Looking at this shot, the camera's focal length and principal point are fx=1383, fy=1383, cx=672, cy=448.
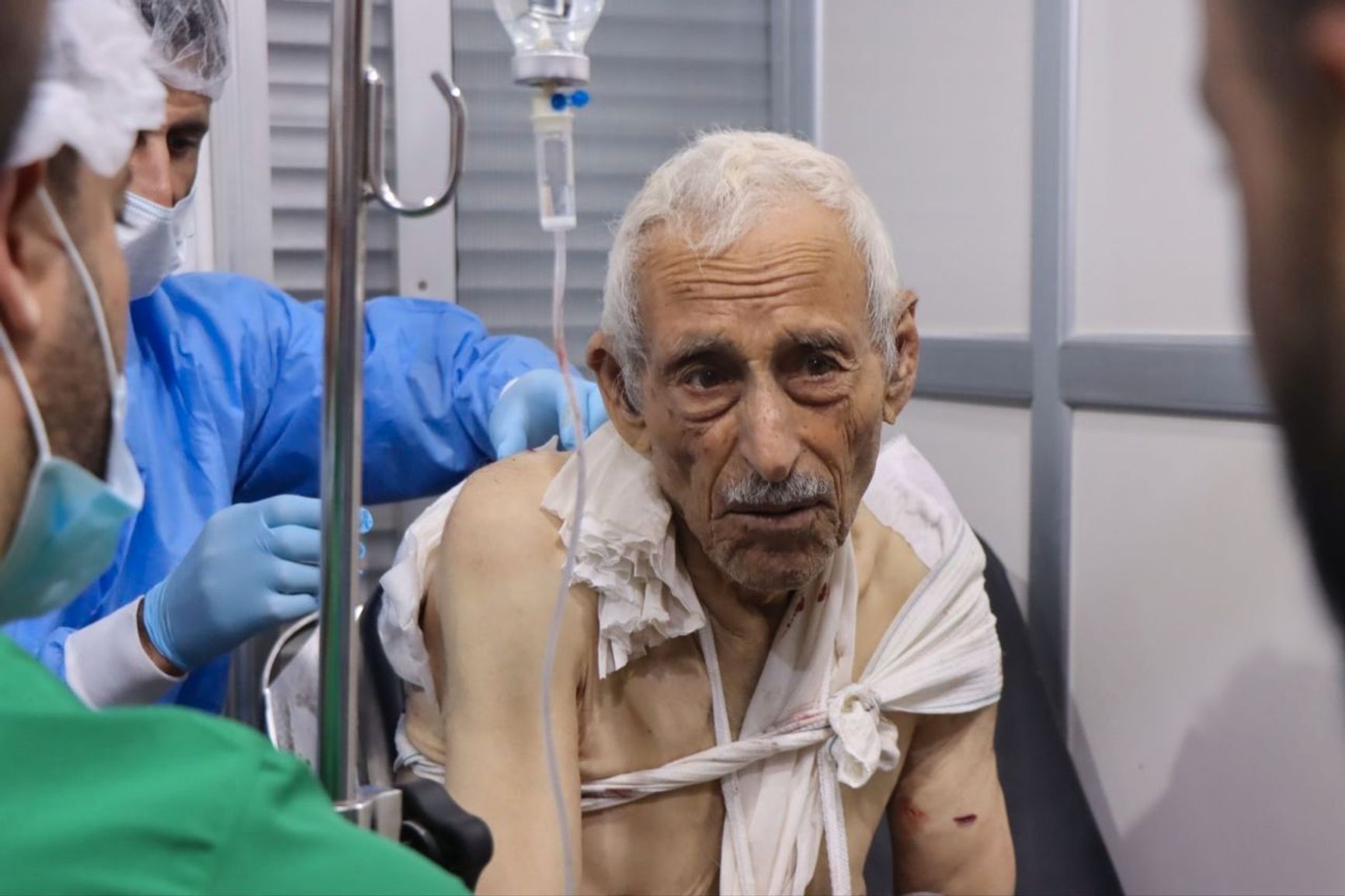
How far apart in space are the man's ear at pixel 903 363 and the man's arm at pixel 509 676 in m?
0.39

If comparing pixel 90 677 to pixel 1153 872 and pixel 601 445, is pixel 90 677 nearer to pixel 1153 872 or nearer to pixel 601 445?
pixel 601 445

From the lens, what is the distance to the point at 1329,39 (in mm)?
341

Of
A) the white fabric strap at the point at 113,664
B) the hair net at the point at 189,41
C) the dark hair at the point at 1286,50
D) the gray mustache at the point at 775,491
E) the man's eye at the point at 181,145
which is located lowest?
the white fabric strap at the point at 113,664

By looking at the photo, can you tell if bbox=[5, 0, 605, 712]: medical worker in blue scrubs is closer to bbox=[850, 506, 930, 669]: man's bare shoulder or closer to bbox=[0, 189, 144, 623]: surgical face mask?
bbox=[850, 506, 930, 669]: man's bare shoulder

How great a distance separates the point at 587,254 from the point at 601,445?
110 cm

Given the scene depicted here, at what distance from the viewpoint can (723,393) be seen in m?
1.41

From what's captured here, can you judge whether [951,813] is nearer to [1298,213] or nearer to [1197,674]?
[1197,674]

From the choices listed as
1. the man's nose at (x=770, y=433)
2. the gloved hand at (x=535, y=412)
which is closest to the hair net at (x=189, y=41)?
the gloved hand at (x=535, y=412)

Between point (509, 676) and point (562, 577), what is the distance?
0.20 metres

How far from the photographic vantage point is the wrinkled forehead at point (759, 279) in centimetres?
139

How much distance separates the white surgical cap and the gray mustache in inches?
29.4

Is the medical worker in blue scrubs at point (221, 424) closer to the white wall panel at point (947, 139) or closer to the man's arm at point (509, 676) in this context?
the man's arm at point (509, 676)

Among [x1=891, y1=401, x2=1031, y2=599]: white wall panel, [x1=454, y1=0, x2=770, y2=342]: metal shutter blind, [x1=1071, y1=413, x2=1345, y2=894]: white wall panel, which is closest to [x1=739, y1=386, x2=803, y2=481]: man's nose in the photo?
[x1=1071, y1=413, x2=1345, y2=894]: white wall panel

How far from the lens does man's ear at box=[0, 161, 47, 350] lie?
25.5 inches
